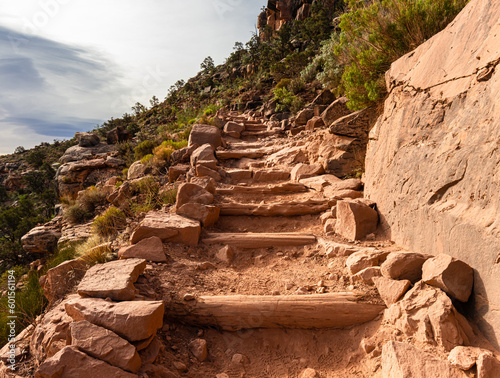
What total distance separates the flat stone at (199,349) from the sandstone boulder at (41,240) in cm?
779

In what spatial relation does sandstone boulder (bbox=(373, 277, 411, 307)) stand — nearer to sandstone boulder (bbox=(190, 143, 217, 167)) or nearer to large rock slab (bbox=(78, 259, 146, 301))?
large rock slab (bbox=(78, 259, 146, 301))

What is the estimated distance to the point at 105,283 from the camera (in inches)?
95.4

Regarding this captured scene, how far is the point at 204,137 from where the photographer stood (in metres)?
7.88

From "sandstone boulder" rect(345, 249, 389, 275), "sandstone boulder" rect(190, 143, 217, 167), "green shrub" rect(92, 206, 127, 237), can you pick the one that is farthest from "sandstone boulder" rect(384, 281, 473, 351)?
"sandstone boulder" rect(190, 143, 217, 167)

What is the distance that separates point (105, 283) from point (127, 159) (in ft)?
36.3

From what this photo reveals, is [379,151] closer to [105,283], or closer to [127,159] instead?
[105,283]

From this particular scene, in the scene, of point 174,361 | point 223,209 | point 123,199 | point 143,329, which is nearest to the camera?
point 143,329

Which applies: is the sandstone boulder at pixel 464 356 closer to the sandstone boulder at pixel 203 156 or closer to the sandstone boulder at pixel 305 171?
the sandstone boulder at pixel 305 171

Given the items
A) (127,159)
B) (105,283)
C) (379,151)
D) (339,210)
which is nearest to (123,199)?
Result: (105,283)

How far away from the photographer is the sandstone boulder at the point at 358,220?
11.5 ft

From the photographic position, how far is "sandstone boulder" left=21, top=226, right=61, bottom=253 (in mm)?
8180

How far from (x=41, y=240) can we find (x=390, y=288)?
9376 mm

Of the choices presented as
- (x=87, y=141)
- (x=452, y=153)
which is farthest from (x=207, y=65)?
Result: (x=452, y=153)

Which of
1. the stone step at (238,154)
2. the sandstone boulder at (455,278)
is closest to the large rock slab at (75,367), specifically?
the sandstone boulder at (455,278)
